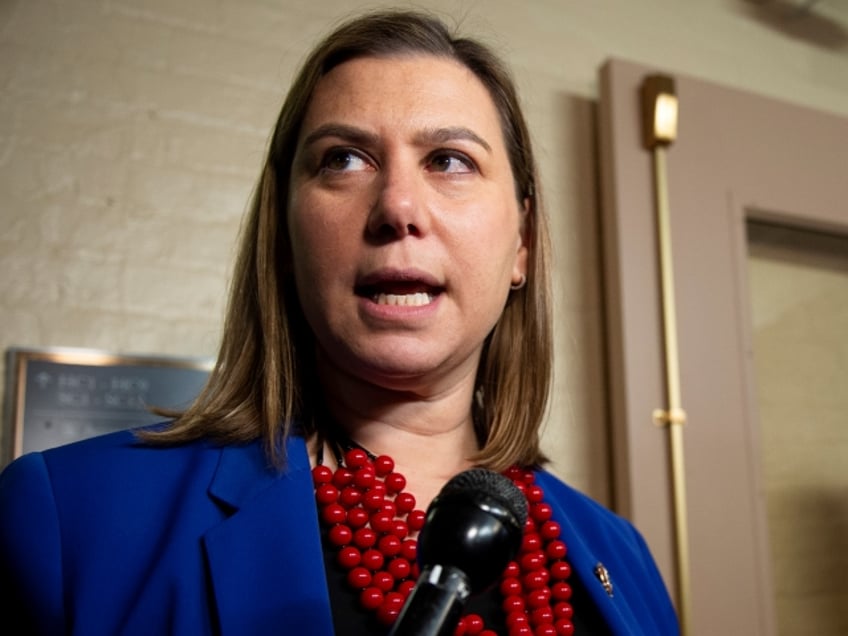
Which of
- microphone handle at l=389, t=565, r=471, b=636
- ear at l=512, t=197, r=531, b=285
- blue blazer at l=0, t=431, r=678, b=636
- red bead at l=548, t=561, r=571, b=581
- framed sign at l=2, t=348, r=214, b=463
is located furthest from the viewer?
framed sign at l=2, t=348, r=214, b=463

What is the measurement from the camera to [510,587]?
2.62 feet

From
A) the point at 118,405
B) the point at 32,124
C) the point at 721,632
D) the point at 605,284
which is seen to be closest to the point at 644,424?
the point at 605,284

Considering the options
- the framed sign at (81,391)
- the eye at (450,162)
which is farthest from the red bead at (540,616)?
the framed sign at (81,391)

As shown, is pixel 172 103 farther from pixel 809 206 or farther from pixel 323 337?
pixel 809 206

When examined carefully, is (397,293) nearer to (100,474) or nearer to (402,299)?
(402,299)

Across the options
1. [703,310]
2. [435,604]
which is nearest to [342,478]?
[435,604]

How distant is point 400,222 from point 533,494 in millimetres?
351

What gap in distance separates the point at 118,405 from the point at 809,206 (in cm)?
144

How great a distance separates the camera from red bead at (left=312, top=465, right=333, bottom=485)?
79cm

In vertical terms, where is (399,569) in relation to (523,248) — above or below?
below

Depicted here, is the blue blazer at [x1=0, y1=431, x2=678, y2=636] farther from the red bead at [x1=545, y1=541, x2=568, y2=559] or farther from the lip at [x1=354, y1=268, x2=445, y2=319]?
the red bead at [x1=545, y1=541, x2=568, y2=559]

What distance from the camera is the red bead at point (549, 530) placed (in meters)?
0.87

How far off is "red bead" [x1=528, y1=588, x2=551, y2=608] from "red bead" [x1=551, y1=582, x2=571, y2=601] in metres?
0.02

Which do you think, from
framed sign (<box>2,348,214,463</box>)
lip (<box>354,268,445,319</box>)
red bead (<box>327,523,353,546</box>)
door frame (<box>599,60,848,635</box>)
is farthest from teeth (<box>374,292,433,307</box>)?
door frame (<box>599,60,848,635</box>)
